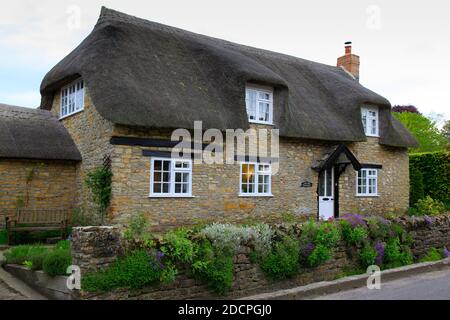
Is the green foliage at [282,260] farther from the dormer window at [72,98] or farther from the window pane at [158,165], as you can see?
the dormer window at [72,98]

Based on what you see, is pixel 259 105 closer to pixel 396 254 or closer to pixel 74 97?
pixel 74 97

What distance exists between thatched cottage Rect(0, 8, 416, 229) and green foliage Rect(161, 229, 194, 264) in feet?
14.3

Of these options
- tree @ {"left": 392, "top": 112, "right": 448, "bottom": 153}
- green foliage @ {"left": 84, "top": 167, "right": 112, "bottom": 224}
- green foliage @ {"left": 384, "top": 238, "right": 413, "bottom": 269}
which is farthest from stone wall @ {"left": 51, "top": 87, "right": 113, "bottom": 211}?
tree @ {"left": 392, "top": 112, "right": 448, "bottom": 153}

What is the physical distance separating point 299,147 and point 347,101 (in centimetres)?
341

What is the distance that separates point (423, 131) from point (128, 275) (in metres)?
34.7

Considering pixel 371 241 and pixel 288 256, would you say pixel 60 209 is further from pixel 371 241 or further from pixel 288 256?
pixel 371 241

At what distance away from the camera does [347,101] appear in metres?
17.2

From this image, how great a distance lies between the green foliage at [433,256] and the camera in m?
12.0

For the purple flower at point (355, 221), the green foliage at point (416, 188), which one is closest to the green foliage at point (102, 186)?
the purple flower at point (355, 221)

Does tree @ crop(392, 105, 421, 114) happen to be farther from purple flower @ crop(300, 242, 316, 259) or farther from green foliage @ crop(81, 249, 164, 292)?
green foliage @ crop(81, 249, 164, 292)

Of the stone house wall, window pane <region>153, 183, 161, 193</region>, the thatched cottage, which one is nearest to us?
the stone house wall

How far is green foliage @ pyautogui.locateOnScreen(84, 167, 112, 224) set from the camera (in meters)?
11.6

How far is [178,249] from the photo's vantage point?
288 inches
